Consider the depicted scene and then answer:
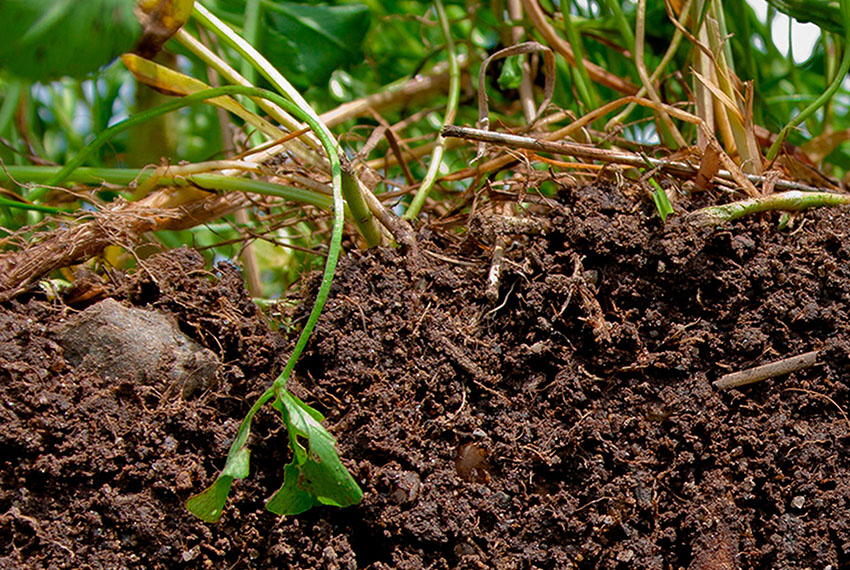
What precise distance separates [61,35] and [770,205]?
61cm

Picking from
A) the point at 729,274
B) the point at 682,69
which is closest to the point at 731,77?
the point at 682,69

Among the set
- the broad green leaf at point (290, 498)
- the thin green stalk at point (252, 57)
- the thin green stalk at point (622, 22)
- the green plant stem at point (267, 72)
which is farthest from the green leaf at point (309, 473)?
the thin green stalk at point (622, 22)

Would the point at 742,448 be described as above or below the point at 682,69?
below

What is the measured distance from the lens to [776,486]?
615 millimetres

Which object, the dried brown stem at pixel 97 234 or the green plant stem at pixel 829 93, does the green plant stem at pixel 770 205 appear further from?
the dried brown stem at pixel 97 234

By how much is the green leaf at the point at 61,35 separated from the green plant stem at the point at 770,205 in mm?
508

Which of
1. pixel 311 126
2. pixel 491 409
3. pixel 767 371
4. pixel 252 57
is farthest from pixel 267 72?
pixel 767 371

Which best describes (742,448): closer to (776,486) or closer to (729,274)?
(776,486)

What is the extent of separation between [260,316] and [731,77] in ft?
1.81

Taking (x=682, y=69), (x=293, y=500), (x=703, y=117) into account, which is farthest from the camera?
(x=682, y=69)

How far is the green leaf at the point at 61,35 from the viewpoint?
0.54 metres

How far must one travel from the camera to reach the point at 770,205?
682mm

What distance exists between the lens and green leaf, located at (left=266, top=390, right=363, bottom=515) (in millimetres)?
541

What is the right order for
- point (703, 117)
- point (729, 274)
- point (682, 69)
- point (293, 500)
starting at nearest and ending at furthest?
point (293, 500)
point (729, 274)
point (703, 117)
point (682, 69)
